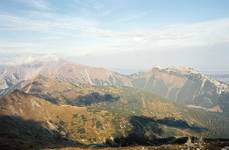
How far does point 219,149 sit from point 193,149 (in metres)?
6.41

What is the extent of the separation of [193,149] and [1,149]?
116051mm

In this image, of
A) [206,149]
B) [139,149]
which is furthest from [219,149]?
[139,149]

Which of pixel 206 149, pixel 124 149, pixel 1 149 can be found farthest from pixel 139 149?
pixel 1 149

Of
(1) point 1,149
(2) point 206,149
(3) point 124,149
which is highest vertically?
(2) point 206,149

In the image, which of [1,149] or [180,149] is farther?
[1,149]

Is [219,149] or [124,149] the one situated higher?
[219,149]

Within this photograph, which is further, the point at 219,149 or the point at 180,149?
the point at 180,149

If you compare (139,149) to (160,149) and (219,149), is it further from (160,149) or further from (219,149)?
(219,149)

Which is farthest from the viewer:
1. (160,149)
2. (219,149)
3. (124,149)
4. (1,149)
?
(1,149)

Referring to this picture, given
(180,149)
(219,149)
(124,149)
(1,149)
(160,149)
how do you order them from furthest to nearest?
(1,149) < (124,149) < (160,149) < (180,149) < (219,149)

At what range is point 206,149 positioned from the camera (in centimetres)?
8125

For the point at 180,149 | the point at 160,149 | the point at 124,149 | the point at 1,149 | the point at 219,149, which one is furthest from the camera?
the point at 1,149

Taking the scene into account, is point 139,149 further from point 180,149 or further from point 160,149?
point 180,149

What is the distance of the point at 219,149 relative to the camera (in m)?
79.7
